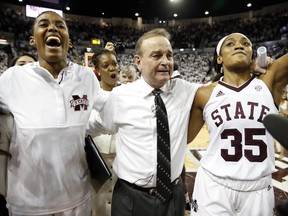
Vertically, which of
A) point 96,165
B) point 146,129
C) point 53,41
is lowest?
point 96,165

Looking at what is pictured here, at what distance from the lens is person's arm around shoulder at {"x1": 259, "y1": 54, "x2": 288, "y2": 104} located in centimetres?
190

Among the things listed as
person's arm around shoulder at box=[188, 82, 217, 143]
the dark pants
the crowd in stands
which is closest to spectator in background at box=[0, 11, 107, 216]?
the dark pants

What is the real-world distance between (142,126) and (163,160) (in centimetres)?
26

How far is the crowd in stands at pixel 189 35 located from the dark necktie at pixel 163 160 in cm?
1837

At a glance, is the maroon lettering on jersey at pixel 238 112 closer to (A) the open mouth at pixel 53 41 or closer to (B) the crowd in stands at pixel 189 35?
(A) the open mouth at pixel 53 41

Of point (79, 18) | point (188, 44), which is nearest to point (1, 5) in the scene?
point (79, 18)

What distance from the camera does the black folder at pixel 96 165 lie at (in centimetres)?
169

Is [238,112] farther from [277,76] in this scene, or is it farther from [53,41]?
[53,41]

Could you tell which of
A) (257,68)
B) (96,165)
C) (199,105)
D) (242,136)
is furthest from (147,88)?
(257,68)

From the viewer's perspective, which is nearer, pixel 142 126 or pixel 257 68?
pixel 142 126

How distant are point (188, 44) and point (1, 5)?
18.4m

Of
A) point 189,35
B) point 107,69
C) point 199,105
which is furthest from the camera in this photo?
point 189,35

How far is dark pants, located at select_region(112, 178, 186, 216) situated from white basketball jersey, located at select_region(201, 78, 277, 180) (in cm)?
32

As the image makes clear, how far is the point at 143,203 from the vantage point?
5.43ft
